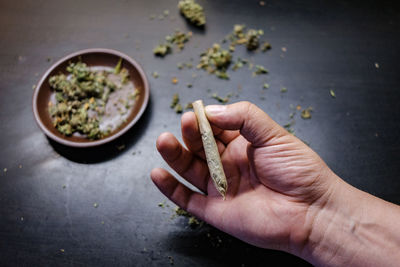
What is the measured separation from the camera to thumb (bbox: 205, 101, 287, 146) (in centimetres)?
99

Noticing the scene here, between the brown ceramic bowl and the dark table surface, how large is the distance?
0.08 metres

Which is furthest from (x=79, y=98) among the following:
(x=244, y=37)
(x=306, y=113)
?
(x=306, y=113)

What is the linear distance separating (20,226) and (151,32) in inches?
47.1

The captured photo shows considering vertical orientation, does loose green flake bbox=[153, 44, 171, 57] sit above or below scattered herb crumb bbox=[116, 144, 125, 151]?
above

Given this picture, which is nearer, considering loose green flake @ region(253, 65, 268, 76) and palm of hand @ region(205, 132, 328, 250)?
palm of hand @ region(205, 132, 328, 250)

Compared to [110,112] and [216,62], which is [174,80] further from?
[110,112]

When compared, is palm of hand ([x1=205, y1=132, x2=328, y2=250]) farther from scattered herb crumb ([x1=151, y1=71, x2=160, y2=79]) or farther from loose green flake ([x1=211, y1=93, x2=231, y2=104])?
scattered herb crumb ([x1=151, y1=71, x2=160, y2=79])

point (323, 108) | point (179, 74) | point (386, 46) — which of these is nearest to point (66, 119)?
point (179, 74)

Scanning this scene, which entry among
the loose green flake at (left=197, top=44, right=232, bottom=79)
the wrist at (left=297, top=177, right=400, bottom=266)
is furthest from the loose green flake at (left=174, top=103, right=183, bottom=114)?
the wrist at (left=297, top=177, right=400, bottom=266)

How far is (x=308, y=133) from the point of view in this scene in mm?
1444

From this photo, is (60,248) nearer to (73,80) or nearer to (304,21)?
(73,80)

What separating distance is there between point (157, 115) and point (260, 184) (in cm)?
64

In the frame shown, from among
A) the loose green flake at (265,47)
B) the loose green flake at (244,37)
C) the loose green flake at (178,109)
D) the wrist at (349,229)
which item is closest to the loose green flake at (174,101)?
the loose green flake at (178,109)

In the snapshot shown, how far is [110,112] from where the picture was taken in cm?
144
